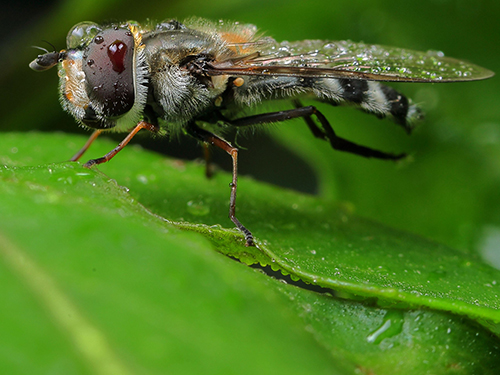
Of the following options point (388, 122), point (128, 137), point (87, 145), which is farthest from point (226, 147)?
point (388, 122)

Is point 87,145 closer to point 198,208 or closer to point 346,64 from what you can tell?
point 198,208

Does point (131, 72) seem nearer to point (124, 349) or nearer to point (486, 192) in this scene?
point (124, 349)

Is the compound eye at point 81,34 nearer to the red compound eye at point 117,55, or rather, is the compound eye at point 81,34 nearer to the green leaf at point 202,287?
the red compound eye at point 117,55

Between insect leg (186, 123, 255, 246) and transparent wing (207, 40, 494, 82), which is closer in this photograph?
insect leg (186, 123, 255, 246)

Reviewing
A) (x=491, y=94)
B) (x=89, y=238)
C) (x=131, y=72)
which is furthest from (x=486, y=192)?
(x=89, y=238)

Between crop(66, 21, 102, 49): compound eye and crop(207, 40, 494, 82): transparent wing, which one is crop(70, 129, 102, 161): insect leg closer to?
crop(66, 21, 102, 49): compound eye

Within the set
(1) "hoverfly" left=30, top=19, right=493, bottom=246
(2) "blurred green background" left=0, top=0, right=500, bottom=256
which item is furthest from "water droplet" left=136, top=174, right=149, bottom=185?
(2) "blurred green background" left=0, top=0, right=500, bottom=256
